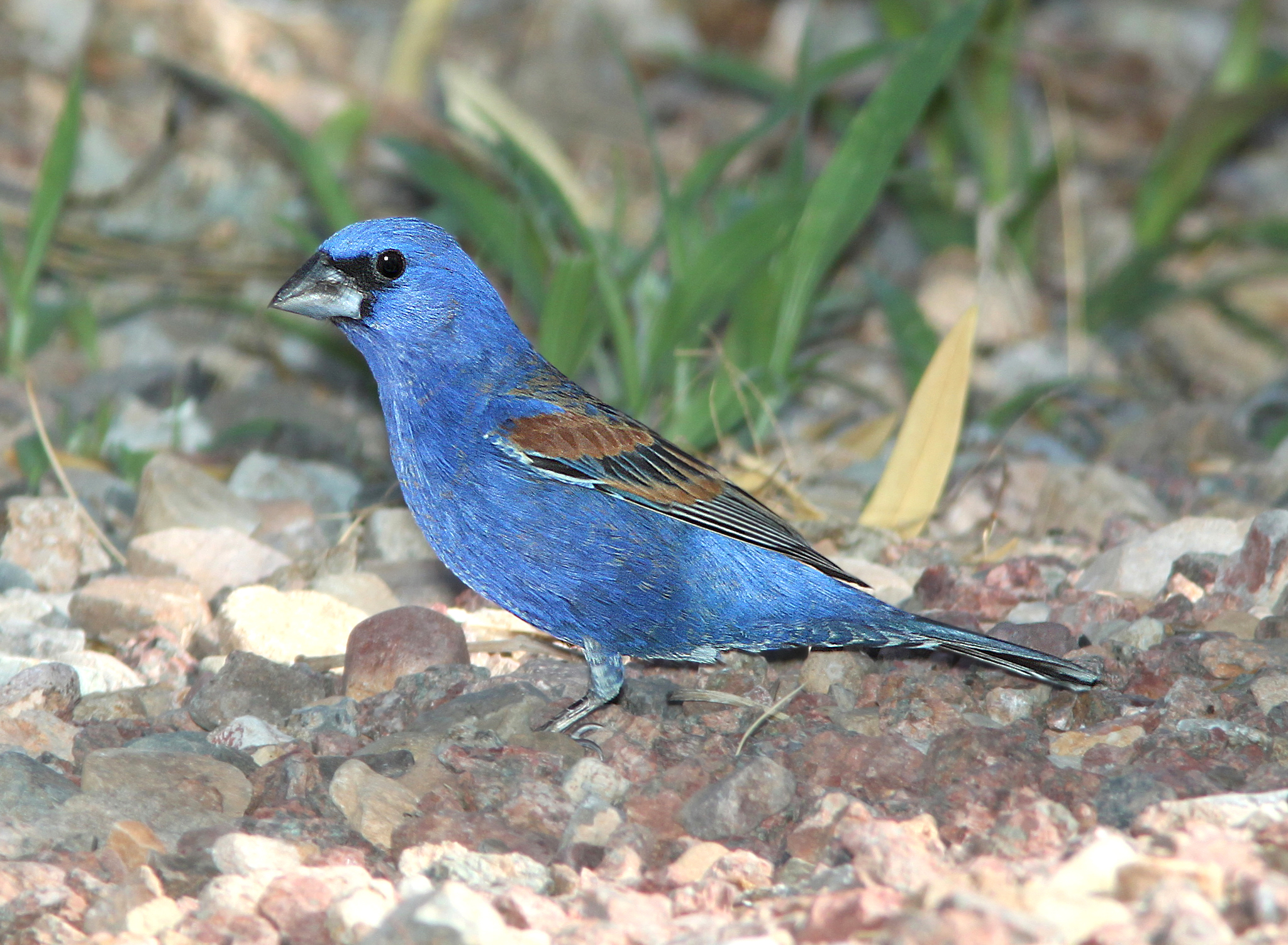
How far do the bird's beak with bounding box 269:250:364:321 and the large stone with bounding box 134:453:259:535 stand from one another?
3.16 feet

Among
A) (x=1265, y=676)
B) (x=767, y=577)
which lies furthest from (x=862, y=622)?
(x=1265, y=676)

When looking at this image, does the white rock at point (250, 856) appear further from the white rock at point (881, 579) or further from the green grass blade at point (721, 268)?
the green grass blade at point (721, 268)

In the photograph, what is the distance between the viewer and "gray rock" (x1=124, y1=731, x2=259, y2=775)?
2748 mm

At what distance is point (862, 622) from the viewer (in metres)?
3.07

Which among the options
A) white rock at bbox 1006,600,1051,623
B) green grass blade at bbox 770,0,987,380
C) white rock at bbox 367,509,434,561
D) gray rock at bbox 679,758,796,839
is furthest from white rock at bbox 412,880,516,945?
green grass blade at bbox 770,0,987,380

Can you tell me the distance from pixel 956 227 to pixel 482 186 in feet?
7.68

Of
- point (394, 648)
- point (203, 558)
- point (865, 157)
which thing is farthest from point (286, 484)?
point (865, 157)

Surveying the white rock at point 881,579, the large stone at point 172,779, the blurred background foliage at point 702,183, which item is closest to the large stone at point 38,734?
the large stone at point 172,779

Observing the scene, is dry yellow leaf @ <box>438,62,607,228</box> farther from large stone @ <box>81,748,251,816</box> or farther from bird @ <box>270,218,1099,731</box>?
large stone @ <box>81,748,251,816</box>

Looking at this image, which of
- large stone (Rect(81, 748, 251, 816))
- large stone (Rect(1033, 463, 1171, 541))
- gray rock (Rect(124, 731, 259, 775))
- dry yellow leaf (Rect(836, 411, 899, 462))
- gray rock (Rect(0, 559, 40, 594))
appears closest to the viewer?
large stone (Rect(81, 748, 251, 816))

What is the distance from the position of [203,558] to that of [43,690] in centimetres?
85

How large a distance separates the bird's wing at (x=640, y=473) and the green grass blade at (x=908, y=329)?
1.95 meters

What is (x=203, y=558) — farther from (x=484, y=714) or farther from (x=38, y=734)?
(x=484, y=714)

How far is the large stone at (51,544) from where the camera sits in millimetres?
3840
